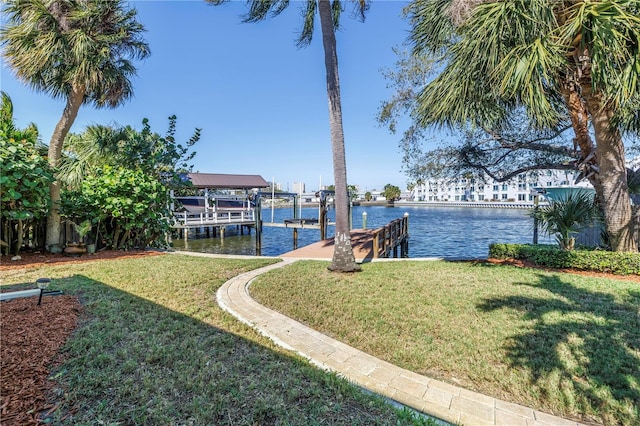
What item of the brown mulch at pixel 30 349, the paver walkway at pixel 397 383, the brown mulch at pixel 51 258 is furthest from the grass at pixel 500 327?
the brown mulch at pixel 51 258

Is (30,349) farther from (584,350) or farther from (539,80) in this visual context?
(539,80)

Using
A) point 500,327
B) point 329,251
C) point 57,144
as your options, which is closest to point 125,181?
point 57,144

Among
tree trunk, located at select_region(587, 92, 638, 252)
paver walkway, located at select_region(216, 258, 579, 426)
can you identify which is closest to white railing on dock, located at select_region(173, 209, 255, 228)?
paver walkway, located at select_region(216, 258, 579, 426)

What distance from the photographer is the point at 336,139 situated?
675 cm

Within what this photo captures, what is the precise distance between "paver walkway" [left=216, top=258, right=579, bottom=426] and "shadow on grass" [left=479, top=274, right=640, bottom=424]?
17.5 inches

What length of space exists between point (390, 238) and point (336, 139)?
659 cm

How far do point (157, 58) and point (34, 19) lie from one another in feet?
9.29

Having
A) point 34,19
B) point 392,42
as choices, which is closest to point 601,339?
point 392,42

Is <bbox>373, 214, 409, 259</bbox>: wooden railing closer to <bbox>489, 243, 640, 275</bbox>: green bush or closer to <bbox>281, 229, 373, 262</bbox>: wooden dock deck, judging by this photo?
<bbox>281, 229, 373, 262</bbox>: wooden dock deck

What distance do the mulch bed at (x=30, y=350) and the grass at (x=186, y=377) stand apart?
0.33 feet

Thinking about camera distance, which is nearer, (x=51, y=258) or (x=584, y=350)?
(x=584, y=350)

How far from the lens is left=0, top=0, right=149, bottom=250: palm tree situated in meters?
6.82

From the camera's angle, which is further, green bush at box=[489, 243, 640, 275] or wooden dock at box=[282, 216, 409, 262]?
wooden dock at box=[282, 216, 409, 262]

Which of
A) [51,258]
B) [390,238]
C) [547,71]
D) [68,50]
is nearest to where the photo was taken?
[547,71]
